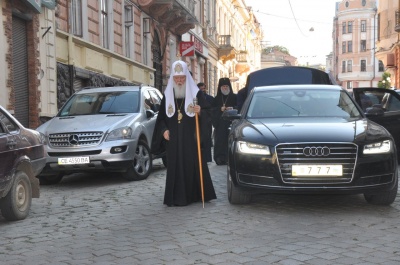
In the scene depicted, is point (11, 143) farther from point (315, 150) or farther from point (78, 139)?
point (315, 150)

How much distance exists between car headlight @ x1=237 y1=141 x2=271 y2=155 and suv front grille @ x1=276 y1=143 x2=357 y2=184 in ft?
0.57

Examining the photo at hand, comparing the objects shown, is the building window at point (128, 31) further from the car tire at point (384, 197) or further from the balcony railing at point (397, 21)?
the balcony railing at point (397, 21)

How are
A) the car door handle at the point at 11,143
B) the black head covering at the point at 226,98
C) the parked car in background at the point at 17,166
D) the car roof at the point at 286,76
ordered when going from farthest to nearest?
the car roof at the point at 286,76 → the black head covering at the point at 226,98 → the car door handle at the point at 11,143 → the parked car in background at the point at 17,166

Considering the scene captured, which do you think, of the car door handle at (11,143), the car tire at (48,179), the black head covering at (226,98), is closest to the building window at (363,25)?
the black head covering at (226,98)

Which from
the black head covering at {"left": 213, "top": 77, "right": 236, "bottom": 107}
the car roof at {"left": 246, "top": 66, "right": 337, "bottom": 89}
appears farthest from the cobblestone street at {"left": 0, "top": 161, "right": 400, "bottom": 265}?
the car roof at {"left": 246, "top": 66, "right": 337, "bottom": 89}

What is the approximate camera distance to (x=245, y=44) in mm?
64562

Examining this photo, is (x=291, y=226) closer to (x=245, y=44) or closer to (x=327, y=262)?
(x=327, y=262)

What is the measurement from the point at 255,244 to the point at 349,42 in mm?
93886

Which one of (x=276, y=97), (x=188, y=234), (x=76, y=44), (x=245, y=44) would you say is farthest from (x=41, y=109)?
(x=245, y=44)

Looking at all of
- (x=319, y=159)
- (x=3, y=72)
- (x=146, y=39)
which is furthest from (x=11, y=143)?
(x=146, y=39)

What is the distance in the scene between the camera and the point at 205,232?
5.69 m

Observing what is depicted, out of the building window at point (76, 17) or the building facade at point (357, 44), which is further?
the building facade at point (357, 44)

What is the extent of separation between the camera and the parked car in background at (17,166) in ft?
20.3

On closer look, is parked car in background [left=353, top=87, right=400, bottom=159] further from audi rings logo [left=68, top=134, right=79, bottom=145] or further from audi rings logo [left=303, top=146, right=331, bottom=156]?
audi rings logo [left=68, top=134, right=79, bottom=145]
